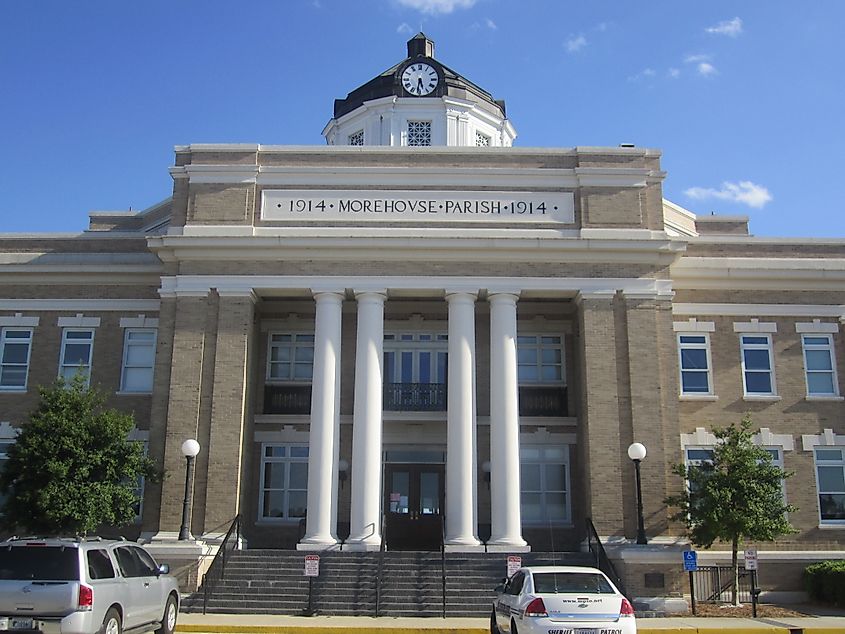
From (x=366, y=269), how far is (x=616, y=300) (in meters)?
6.66

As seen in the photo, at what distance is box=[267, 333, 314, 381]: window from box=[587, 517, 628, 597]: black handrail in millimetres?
9187

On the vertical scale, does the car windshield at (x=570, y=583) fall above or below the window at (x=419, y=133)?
below

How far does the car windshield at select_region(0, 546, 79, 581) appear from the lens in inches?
476

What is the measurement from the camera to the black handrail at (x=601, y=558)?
2063cm

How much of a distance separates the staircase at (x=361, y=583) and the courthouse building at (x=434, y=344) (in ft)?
3.08

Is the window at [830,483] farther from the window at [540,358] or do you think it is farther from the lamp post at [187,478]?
the lamp post at [187,478]

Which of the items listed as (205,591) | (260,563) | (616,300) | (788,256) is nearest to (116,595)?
(205,591)

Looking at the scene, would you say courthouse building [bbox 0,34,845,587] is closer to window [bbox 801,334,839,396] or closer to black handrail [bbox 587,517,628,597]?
window [bbox 801,334,839,396]

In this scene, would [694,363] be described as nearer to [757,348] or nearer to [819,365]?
[757,348]

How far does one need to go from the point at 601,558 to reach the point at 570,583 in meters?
8.81

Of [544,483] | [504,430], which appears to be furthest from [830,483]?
[504,430]

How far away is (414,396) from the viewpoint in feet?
87.2

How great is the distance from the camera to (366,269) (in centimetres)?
2453

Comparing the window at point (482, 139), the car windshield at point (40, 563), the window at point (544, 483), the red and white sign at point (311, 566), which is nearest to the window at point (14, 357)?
the red and white sign at point (311, 566)
